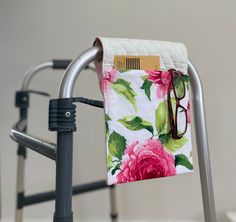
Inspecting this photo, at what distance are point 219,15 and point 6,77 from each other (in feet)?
3.32

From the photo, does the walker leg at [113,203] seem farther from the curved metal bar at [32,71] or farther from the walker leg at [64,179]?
the walker leg at [64,179]

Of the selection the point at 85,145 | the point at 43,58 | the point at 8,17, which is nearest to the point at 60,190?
the point at 85,145

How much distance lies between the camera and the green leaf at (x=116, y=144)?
1.70 feet

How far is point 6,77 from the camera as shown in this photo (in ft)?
4.44

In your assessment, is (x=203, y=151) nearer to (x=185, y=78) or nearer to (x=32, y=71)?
(x=185, y=78)

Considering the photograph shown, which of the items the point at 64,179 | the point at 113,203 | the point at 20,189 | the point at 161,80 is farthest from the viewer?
the point at 113,203

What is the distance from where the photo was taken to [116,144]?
1.71 ft

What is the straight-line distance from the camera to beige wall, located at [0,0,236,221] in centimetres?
124

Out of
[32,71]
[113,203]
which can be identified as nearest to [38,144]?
[32,71]

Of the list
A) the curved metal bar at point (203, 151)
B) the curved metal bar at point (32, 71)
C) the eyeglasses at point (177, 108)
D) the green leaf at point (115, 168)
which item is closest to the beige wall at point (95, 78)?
the curved metal bar at point (32, 71)

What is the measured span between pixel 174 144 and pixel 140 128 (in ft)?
0.31

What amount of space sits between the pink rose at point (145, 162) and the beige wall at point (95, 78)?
0.68m

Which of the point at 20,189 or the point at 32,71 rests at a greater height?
the point at 32,71

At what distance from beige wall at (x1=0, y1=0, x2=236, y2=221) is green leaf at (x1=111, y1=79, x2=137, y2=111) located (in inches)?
29.8
